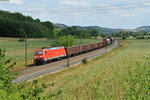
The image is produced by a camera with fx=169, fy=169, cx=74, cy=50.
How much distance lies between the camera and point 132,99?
24.5ft

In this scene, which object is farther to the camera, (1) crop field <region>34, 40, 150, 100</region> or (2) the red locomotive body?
(2) the red locomotive body

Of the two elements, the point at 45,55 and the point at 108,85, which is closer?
the point at 108,85

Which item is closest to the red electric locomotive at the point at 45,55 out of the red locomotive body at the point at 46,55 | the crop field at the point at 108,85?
the red locomotive body at the point at 46,55

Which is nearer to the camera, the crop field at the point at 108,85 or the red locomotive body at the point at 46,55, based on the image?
the crop field at the point at 108,85

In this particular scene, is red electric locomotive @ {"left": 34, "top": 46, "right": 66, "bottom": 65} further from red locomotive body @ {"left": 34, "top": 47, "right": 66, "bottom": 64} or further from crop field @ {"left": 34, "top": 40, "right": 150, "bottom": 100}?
crop field @ {"left": 34, "top": 40, "right": 150, "bottom": 100}

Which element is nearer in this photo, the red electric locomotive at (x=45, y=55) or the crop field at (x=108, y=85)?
the crop field at (x=108, y=85)

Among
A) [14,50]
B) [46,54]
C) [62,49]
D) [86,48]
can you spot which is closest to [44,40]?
[62,49]

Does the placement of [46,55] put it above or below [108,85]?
below

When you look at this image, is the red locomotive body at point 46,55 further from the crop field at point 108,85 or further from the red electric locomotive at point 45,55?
the crop field at point 108,85

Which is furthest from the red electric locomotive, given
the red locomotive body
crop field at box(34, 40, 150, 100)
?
crop field at box(34, 40, 150, 100)

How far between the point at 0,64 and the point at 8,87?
1.31 metres

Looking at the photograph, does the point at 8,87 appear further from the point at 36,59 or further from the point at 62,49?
the point at 62,49

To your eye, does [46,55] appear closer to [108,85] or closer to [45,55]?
[45,55]

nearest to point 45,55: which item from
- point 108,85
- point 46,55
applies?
point 46,55
